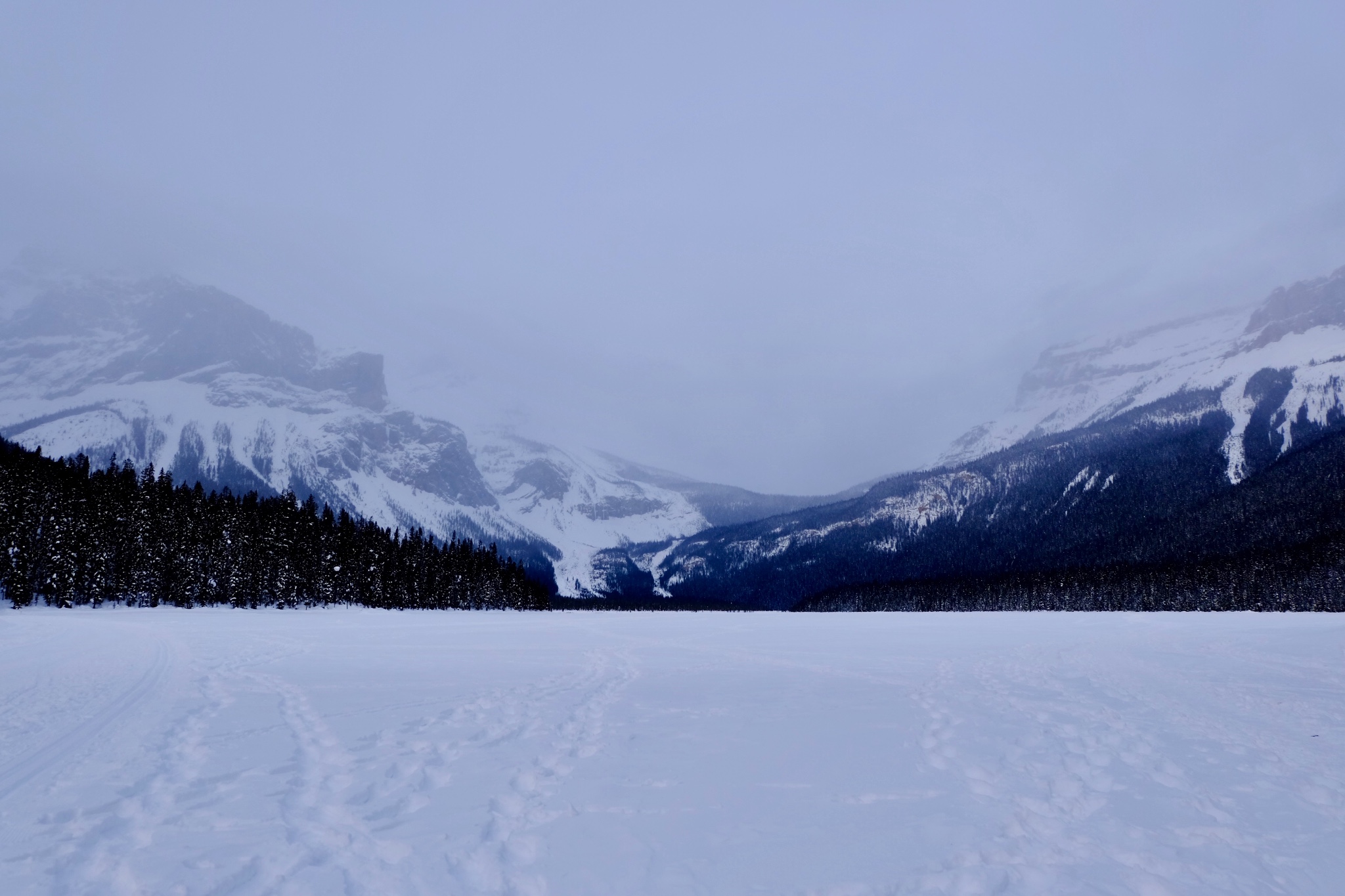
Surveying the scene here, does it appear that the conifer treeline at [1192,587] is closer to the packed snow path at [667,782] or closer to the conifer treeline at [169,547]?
the conifer treeline at [169,547]

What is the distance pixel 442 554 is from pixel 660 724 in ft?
384

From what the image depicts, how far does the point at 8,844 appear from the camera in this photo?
22.1 feet

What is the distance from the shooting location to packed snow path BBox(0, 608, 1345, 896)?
20.3 ft

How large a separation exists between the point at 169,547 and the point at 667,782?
302 feet

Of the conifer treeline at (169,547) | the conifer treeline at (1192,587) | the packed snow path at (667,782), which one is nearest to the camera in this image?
the packed snow path at (667,782)

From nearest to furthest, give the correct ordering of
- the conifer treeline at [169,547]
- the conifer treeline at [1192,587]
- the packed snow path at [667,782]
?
the packed snow path at [667,782] < the conifer treeline at [169,547] < the conifer treeline at [1192,587]

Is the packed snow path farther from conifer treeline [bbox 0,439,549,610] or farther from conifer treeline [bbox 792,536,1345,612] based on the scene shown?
conifer treeline [bbox 792,536,1345,612]

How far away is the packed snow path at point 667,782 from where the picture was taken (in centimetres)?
620

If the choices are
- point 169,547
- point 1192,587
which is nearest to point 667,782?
point 169,547

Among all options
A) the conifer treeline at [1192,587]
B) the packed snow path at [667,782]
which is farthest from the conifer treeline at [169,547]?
the conifer treeline at [1192,587]

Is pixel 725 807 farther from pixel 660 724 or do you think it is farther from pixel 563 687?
pixel 563 687

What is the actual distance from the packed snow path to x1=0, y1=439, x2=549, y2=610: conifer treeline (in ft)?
213

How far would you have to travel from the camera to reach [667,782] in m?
9.10

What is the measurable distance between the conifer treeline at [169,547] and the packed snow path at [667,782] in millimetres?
64787
